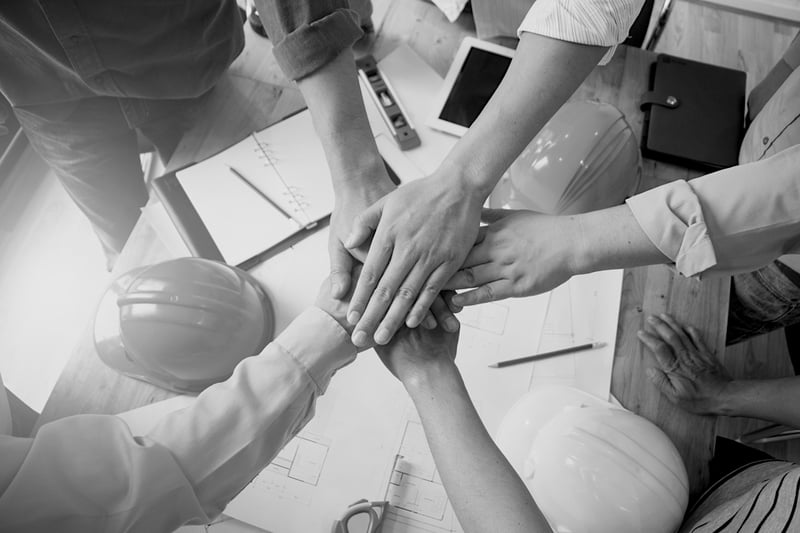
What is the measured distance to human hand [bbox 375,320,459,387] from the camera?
82 cm

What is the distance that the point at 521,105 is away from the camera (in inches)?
33.9

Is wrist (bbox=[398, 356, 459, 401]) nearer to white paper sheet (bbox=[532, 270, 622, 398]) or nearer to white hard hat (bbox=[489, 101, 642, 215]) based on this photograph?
white paper sheet (bbox=[532, 270, 622, 398])

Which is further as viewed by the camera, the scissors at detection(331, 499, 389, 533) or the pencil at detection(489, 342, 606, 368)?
the pencil at detection(489, 342, 606, 368)

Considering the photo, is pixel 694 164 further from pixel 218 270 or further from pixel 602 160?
pixel 218 270

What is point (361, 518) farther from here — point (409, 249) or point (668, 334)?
point (668, 334)

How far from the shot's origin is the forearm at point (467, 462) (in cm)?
66

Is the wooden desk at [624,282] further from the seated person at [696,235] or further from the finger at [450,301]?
the finger at [450,301]

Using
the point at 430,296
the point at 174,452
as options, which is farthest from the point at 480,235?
the point at 174,452

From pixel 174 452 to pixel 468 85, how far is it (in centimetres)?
90

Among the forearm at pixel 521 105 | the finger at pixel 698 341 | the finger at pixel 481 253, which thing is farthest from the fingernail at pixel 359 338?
the finger at pixel 698 341

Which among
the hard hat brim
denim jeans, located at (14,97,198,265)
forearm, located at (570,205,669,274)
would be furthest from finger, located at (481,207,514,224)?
denim jeans, located at (14,97,198,265)

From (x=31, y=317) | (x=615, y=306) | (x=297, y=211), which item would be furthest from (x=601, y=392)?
(x=31, y=317)

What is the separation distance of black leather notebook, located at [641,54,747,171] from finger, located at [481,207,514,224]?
39cm

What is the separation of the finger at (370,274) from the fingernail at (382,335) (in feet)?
0.15
